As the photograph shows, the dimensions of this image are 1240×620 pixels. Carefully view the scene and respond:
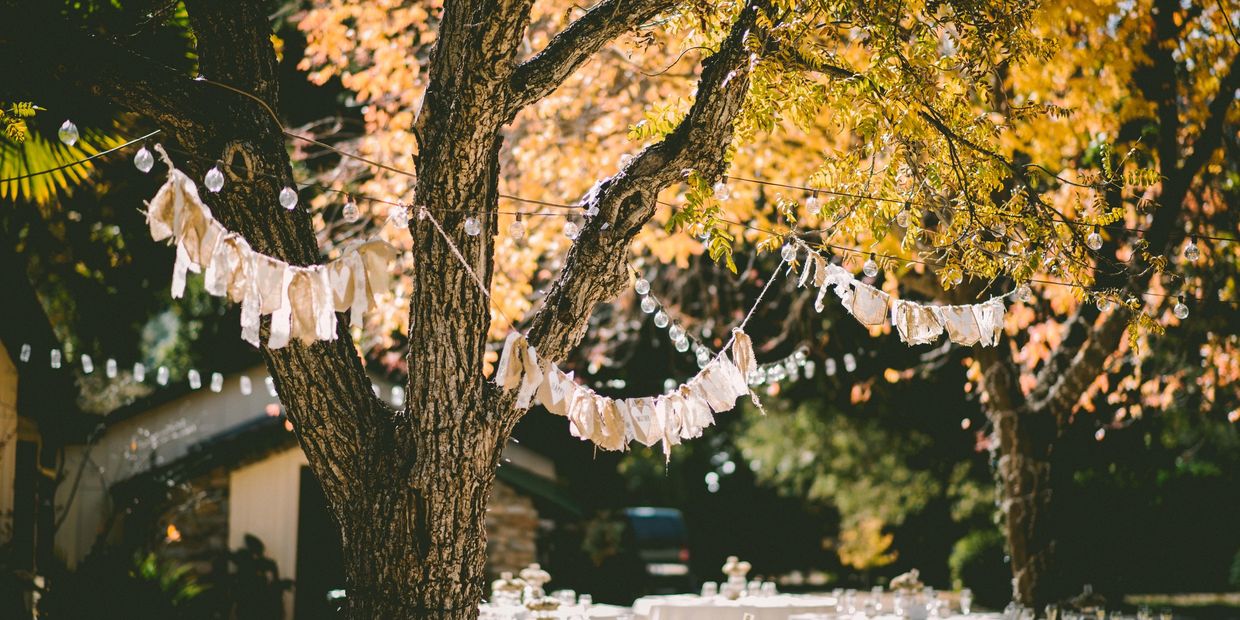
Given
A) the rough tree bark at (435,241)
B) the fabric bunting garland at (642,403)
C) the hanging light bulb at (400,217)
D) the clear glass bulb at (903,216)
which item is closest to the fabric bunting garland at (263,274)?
the hanging light bulb at (400,217)

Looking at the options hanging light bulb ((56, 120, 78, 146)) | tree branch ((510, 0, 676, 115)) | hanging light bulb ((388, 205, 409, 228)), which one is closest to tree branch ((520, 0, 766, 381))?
tree branch ((510, 0, 676, 115))

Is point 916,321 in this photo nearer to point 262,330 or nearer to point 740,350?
point 740,350

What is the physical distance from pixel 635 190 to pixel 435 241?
33.7 inches

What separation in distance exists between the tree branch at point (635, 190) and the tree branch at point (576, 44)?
380 millimetres

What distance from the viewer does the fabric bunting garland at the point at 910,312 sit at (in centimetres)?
491

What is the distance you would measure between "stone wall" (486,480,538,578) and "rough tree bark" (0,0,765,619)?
26.9ft

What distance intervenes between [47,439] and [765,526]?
52.8ft

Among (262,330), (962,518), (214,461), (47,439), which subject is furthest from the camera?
(962,518)

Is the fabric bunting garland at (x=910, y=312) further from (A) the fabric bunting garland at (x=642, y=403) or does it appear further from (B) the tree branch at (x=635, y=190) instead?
(B) the tree branch at (x=635, y=190)

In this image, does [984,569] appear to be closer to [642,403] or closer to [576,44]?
[642,403]

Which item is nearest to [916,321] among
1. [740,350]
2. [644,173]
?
[740,350]

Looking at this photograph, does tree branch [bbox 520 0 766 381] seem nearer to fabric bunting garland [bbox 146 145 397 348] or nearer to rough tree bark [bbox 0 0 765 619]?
rough tree bark [bbox 0 0 765 619]

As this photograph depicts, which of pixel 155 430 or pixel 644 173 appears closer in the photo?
pixel 644 173

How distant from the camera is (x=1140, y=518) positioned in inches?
726
